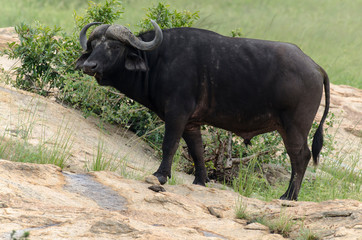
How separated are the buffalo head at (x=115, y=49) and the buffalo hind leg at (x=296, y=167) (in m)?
1.94

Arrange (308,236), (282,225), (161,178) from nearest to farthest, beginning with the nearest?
(308,236)
(282,225)
(161,178)

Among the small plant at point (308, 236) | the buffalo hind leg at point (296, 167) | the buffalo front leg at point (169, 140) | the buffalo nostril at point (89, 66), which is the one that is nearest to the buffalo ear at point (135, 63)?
the buffalo nostril at point (89, 66)

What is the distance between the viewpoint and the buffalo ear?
6.79m

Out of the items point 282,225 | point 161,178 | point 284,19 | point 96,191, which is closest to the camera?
point 282,225

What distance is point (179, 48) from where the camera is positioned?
6914 millimetres

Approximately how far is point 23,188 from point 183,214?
134 cm

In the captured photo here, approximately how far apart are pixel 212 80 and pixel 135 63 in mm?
888

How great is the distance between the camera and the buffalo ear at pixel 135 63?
679cm

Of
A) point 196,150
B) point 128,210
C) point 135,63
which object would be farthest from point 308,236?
point 135,63

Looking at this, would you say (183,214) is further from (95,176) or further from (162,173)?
(162,173)

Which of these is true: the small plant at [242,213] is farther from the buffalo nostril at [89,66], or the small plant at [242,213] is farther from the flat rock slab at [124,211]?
the buffalo nostril at [89,66]

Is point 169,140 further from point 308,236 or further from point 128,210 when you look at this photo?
point 308,236

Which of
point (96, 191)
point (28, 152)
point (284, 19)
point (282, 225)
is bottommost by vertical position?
point (28, 152)

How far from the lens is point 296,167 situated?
7.04 metres
